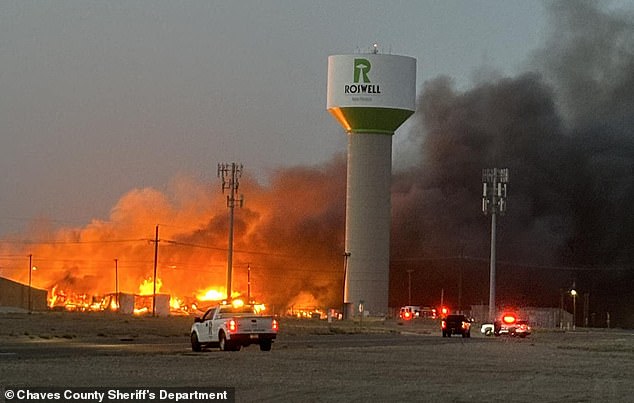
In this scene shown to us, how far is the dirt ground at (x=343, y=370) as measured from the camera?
28516 millimetres

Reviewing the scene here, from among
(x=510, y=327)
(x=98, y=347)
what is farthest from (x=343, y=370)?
(x=510, y=327)

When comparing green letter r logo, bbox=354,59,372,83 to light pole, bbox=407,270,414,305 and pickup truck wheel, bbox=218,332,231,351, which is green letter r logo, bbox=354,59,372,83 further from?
pickup truck wheel, bbox=218,332,231,351

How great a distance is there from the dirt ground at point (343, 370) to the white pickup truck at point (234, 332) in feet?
1.96

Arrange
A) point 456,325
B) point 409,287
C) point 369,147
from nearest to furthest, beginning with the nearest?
point 456,325
point 369,147
point 409,287

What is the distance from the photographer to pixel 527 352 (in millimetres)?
50375

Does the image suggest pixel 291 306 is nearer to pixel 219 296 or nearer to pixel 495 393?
pixel 219 296

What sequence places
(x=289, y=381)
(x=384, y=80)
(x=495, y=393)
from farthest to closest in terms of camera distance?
(x=384, y=80) → (x=289, y=381) → (x=495, y=393)

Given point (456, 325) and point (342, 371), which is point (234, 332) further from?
point (456, 325)

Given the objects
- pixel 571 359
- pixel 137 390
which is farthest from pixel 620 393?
pixel 571 359

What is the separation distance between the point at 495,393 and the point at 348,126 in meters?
91.6

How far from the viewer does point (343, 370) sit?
117 feet

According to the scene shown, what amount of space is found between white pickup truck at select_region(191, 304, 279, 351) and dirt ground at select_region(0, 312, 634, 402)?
0.60 meters

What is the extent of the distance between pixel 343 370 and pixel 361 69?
82.1m
